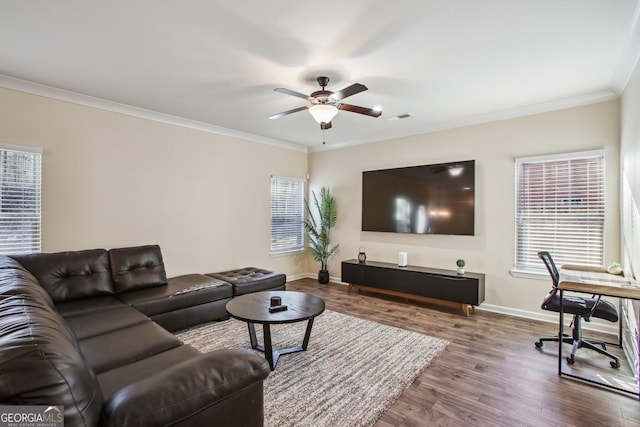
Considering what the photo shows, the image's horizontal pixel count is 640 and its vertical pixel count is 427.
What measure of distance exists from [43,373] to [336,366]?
220 centimetres

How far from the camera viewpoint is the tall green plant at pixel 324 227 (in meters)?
5.88

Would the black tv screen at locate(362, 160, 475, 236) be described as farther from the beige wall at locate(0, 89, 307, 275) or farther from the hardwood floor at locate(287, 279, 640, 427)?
the beige wall at locate(0, 89, 307, 275)

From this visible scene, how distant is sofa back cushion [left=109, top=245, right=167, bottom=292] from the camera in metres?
3.37

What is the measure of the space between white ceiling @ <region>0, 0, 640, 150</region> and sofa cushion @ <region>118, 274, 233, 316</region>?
218 cm

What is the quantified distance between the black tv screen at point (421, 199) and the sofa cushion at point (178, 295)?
2773mm

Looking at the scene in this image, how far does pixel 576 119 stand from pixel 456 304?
270cm

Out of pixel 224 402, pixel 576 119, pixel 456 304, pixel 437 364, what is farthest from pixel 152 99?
pixel 576 119

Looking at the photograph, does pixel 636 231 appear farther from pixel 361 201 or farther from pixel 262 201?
pixel 262 201

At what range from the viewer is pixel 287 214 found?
600 centimetres

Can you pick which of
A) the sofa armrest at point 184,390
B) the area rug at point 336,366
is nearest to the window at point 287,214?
the area rug at point 336,366

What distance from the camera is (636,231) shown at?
2.68 metres

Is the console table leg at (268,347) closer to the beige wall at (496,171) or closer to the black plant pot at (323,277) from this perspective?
the beige wall at (496,171)

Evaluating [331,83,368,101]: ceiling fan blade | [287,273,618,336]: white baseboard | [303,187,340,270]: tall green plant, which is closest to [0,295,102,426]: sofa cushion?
[331,83,368,101]: ceiling fan blade

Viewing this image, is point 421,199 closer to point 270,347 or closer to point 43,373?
point 270,347
